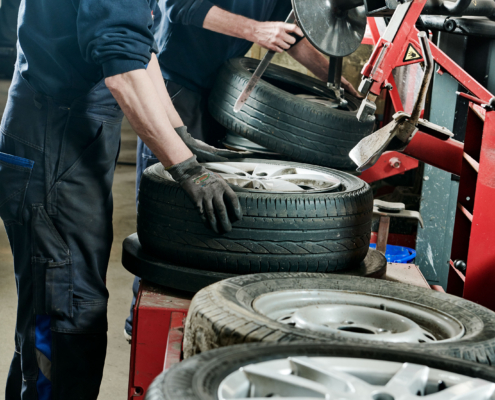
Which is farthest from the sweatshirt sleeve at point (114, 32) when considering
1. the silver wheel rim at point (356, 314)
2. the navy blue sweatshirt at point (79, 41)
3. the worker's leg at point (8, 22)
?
the worker's leg at point (8, 22)

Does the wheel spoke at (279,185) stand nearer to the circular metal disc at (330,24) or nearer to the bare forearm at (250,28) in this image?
the circular metal disc at (330,24)

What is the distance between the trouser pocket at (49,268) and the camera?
1870 mm

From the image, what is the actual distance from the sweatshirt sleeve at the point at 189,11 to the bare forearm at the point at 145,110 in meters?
1.09

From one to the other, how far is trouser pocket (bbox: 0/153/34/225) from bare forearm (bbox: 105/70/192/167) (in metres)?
0.41

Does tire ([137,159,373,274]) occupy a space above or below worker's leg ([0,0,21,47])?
below

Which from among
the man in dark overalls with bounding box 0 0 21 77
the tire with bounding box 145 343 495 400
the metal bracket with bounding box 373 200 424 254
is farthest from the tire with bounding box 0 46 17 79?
the tire with bounding box 145 343 495 400

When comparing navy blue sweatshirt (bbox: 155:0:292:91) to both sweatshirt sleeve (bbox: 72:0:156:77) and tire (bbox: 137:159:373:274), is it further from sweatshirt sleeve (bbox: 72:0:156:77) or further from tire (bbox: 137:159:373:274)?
tire (bbox: 137:159:373:274)

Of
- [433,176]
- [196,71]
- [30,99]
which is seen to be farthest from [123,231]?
[30,99]

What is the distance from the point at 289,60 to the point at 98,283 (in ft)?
13.8

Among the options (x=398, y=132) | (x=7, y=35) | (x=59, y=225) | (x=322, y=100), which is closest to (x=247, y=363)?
(x=59, y=225)

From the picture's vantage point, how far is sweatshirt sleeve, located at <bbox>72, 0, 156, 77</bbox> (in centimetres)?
160

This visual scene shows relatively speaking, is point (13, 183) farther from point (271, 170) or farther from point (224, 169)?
point (271, 170)

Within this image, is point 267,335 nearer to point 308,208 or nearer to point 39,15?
point 308,208

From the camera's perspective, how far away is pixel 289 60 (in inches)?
227
